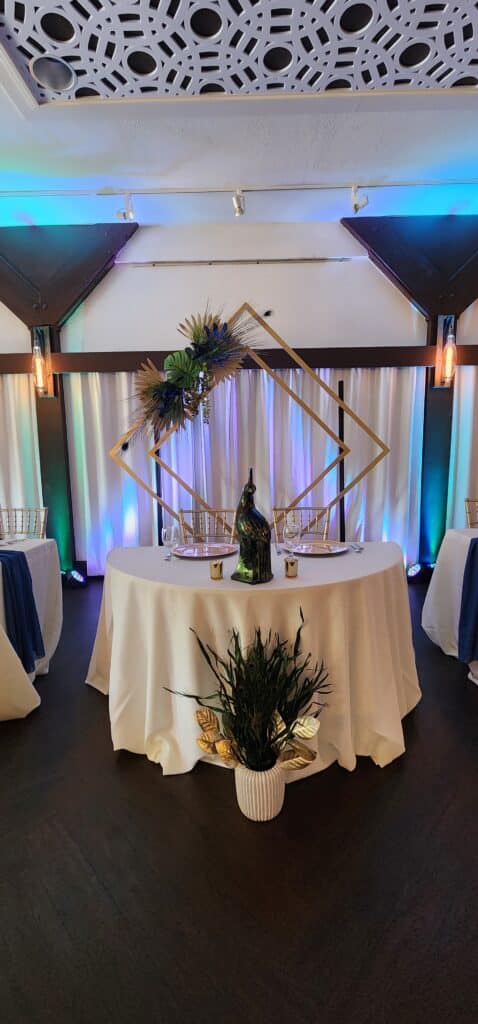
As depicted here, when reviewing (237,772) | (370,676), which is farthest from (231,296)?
(237,772)

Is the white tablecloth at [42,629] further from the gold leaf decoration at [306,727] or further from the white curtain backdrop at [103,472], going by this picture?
the white curtain backdrop at [103,472]

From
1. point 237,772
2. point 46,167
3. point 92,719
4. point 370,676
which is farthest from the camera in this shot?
point 46,167

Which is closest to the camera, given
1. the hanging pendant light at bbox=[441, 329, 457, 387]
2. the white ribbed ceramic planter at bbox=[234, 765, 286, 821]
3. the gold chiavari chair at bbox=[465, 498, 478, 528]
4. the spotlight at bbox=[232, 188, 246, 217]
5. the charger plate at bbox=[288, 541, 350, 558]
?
the white ribbed ceramic planter at bbox=[234, 765, 286, 821]

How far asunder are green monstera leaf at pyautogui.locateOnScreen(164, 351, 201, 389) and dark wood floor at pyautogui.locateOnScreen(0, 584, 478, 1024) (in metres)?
1.82

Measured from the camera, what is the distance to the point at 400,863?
1473 mm

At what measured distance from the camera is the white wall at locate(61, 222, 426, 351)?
4.59 metres

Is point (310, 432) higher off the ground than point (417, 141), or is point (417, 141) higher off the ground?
point (417, 141)

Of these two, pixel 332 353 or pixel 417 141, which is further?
pixel 332 353

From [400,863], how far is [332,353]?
410 cm

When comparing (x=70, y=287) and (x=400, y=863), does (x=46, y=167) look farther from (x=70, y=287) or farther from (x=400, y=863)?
(x=400, y=863)

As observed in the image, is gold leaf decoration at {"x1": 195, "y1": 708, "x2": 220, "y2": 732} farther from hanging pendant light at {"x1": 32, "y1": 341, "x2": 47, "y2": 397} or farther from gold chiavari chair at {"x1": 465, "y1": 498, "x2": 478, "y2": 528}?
hanging pendant light at {"x1": 32, "y1": 341, "x2": 47, "y2": 397}

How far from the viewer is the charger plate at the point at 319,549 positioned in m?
2.27

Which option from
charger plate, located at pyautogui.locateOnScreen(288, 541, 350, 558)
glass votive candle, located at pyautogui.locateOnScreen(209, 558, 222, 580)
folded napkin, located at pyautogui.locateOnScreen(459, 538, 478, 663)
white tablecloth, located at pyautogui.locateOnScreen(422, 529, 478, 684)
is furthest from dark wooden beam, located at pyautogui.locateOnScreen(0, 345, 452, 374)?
glass votive candle, located at pyautogui.locateOnScreen(209, 558, 222, 580)

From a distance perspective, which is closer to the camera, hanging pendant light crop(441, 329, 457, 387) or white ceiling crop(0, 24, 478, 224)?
white ceiling crop(0, 24, 478, 224)
